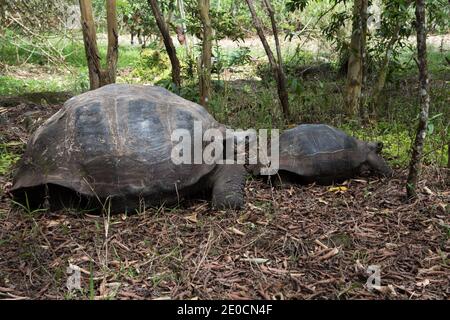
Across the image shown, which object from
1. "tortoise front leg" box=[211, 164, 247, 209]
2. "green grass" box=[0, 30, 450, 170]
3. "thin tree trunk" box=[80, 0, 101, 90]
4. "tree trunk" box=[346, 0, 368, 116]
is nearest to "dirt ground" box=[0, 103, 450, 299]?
"tortoise front leg" box=[211, 164, 247, 209]

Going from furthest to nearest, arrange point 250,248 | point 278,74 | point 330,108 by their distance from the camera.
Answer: point 330,108 < point 278,74 < point 250,248

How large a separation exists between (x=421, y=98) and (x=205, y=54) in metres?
3.13

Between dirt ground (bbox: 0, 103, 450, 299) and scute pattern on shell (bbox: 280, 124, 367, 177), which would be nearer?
dirt ground (bbox: 0, 103, 450, 299)

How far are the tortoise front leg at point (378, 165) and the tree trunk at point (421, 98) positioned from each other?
1.79 feet

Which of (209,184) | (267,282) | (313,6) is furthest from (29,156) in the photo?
(313,6)

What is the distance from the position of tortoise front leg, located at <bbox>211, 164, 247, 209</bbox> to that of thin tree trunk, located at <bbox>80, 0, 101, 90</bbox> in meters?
2.52

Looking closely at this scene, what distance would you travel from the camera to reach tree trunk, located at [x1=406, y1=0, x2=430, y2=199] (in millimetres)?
3314

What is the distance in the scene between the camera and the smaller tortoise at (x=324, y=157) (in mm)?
4066

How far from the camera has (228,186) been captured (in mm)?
3738

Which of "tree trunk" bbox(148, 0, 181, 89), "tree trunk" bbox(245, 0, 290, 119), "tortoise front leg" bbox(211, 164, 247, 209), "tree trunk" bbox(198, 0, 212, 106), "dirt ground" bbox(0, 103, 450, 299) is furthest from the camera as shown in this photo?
"tree trunk" bbox(148, 0, 181, 89)

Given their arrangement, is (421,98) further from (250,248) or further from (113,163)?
(113,163)

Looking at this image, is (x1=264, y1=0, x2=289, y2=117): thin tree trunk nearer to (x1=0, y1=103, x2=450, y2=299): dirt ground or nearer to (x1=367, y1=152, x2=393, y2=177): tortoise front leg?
(x1=367, y1=152, x2=393, y2=177): tortoise front leg

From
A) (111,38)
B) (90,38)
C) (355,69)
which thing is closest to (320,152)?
(355,69)
